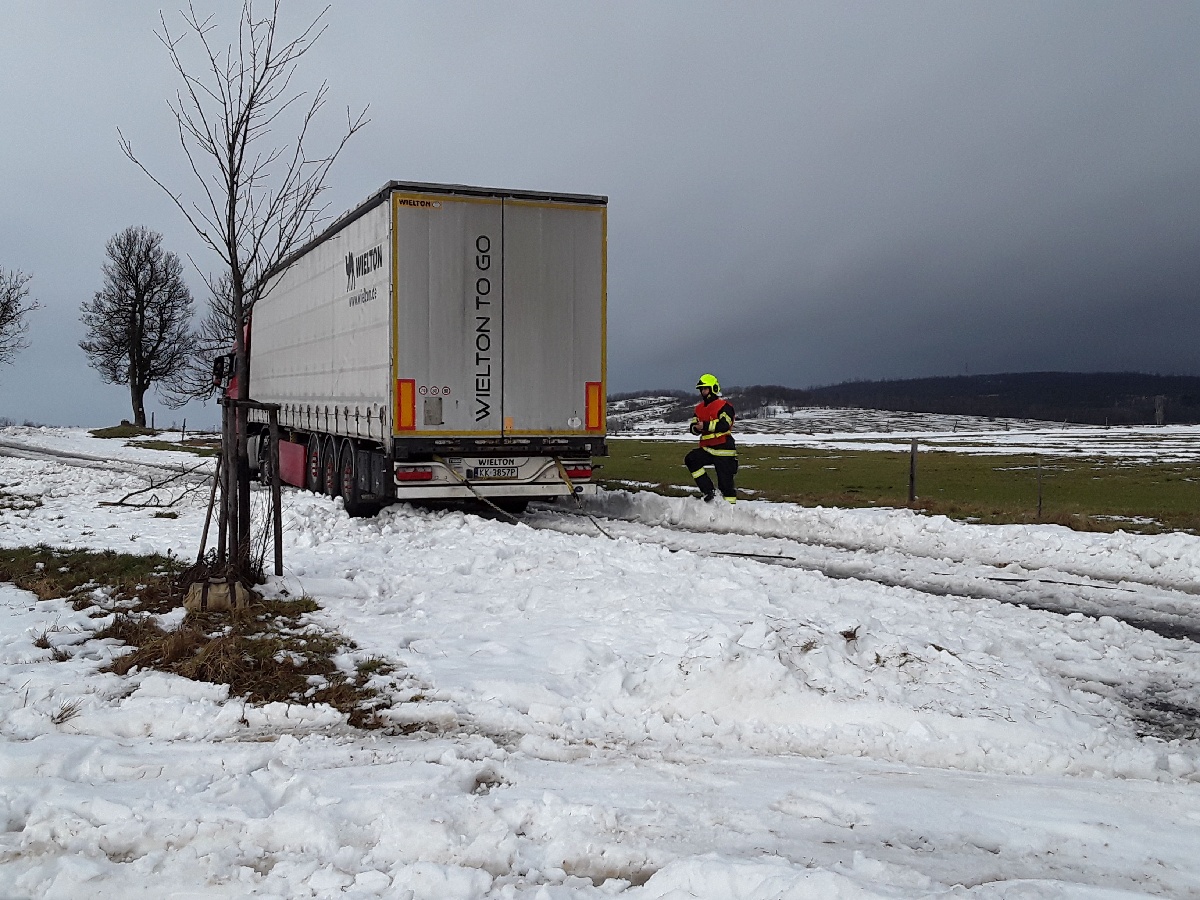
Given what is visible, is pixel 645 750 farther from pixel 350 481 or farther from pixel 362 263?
pixel 350 481

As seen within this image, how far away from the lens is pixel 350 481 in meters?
15.2

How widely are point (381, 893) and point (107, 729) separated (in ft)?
8.25

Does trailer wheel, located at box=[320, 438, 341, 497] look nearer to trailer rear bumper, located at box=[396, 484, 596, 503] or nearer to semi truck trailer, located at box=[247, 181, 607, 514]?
semi truck trailer, located at box=[247, 181, 607, 514]

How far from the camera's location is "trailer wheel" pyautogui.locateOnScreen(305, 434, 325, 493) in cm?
1712

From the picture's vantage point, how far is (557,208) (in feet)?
44.8

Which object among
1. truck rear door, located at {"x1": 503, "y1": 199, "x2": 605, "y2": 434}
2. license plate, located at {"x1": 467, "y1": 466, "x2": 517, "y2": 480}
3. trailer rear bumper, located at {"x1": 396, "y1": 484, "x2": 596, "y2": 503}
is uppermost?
truck rear door, located at {"x1": 503, "y1": 199, "x2": 605, "y2": 434}

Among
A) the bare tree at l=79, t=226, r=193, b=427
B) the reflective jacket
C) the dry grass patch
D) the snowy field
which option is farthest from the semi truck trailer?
the bare tree at l=79, t=226, r=193, b=427

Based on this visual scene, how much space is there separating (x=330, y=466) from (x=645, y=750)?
1236cm

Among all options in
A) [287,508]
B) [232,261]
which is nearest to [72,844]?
[232,261]

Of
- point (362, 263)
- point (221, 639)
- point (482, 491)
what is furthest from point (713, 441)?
point (221, 639)

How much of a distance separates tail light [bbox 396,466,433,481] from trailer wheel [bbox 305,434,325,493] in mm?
4048

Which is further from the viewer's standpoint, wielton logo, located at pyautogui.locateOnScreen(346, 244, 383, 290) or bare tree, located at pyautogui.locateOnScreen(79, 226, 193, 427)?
bare tree, located at pyautogui.locateOnScreen(79, 226, 193, 427)

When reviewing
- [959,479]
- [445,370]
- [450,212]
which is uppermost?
[450,212]

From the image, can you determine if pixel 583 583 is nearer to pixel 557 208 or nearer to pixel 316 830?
pixel 316 830
